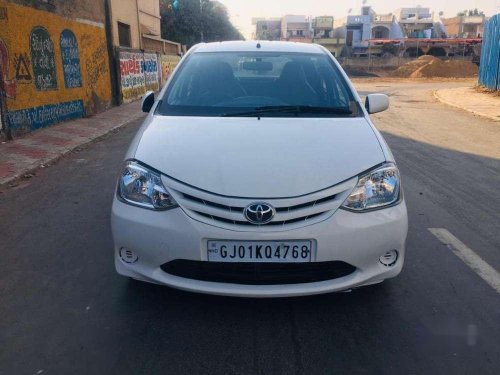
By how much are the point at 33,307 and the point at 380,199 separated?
90.1 inches

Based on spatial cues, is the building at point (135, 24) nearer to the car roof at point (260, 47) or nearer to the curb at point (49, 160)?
the curb at point (49, 160)

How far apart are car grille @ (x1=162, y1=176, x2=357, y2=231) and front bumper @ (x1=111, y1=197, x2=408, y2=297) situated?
38 millimetres

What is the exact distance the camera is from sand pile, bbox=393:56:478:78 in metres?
42.2

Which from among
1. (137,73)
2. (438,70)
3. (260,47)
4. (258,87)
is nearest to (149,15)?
(137,73)

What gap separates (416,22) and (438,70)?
42.1 meters

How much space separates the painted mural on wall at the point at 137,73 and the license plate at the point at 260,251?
15800mm

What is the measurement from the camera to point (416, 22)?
79812 mm

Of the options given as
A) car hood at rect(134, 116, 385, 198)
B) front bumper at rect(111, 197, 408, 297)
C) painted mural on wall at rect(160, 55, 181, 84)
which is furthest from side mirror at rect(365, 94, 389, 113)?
painted mural on wall at rect(160, 55, 181, 84)

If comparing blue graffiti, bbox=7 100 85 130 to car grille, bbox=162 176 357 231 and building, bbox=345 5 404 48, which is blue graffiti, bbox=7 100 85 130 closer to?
car grille, bbox=162 176 357 231

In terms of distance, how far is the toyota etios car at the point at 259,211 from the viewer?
2693 mm

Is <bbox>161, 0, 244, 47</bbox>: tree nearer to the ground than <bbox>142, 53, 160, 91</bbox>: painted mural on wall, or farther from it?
farther from it

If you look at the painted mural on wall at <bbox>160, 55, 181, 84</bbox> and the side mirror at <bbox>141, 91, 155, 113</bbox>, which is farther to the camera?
the painted mural on wall at <bbox>160, 55, 181, 84</bbox>

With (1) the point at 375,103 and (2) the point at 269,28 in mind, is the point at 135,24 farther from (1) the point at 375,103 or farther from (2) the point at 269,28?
(2) the point at 269,28

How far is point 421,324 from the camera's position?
9.62ft
